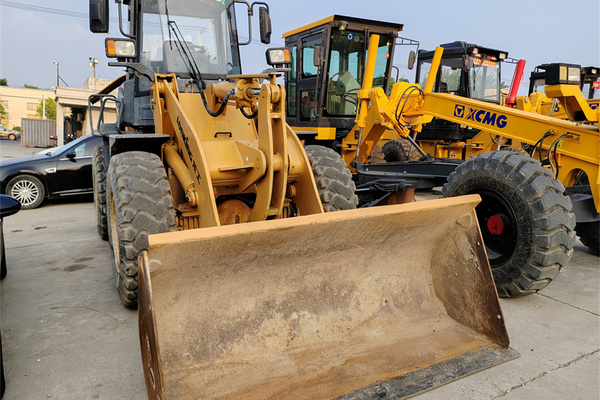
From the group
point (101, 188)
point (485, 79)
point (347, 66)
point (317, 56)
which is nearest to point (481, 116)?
point (317, 56)

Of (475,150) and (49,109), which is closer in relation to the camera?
(475,150)

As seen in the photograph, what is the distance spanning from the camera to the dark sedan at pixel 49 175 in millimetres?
8234

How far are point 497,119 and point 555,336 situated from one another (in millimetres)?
2453

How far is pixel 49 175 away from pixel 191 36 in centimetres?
535

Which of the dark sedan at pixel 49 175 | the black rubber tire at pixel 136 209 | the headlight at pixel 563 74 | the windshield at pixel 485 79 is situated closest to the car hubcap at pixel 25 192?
the dark sedan at pixel 49 175

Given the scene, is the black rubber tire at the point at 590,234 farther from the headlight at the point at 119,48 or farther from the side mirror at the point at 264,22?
the headlight at the point at 119,48

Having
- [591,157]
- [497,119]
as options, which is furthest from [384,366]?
[497,119]

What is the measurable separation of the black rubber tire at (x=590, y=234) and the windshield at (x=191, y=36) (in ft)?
15.3

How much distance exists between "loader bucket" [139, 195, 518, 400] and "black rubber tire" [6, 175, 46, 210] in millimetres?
7248

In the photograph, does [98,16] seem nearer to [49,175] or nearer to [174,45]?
[174,45]

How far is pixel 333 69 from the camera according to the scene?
8.40m

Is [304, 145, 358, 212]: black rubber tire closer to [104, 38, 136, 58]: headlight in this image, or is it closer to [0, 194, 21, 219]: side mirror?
[104, 38, 136, 58]: headlight

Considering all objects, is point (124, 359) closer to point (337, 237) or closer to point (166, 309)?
point (166, 309)

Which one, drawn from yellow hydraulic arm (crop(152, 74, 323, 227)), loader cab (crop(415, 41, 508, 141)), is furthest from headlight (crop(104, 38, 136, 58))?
loader cab (crop(415, 41, 508, 141))
